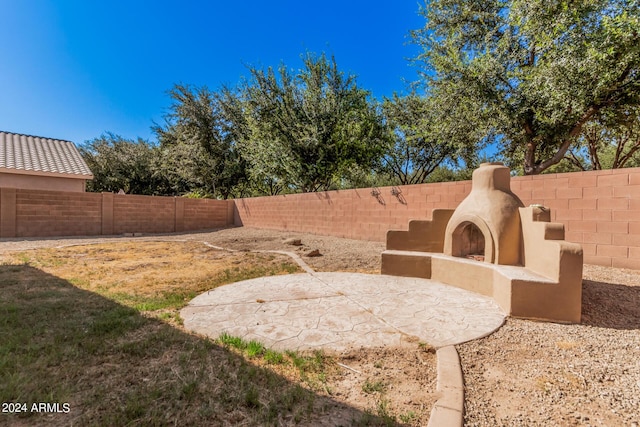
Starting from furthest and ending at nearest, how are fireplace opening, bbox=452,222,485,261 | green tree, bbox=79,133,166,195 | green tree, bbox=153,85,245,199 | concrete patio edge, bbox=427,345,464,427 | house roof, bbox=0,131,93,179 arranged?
green tree, bbox=79,133,166,195, green tree, bbox=153,85,245,199, house roof, bbox=0,131,93,179, fireplace opening, bbox=452,222,485,261, concrete patio edge, bbox=427,345,464,427

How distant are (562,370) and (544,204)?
5368 millimetres

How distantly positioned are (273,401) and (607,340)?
3531 millimetres

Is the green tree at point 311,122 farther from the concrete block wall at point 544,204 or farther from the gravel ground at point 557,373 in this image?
the gravel ground at point 557,373

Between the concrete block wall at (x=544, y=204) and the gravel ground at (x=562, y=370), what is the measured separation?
185cm

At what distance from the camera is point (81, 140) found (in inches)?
1033

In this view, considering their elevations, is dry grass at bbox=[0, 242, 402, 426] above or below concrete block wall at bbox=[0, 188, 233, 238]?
below

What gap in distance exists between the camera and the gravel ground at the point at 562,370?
1915 mm

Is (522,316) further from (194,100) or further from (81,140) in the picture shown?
(81,140)

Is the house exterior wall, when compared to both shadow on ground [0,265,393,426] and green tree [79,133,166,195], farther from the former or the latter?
shadow on ground [0,265,393,426]

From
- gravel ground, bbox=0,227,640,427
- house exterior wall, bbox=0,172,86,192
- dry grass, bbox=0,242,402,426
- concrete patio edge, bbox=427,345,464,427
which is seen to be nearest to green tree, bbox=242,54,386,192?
house exterior wall, bbox=0,172,86,192

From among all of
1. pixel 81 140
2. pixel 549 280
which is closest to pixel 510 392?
pixel 549 280

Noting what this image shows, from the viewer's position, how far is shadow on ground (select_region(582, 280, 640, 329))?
347 centimetres

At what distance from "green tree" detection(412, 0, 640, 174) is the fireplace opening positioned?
5.53m

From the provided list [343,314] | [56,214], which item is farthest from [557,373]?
[56,214]
